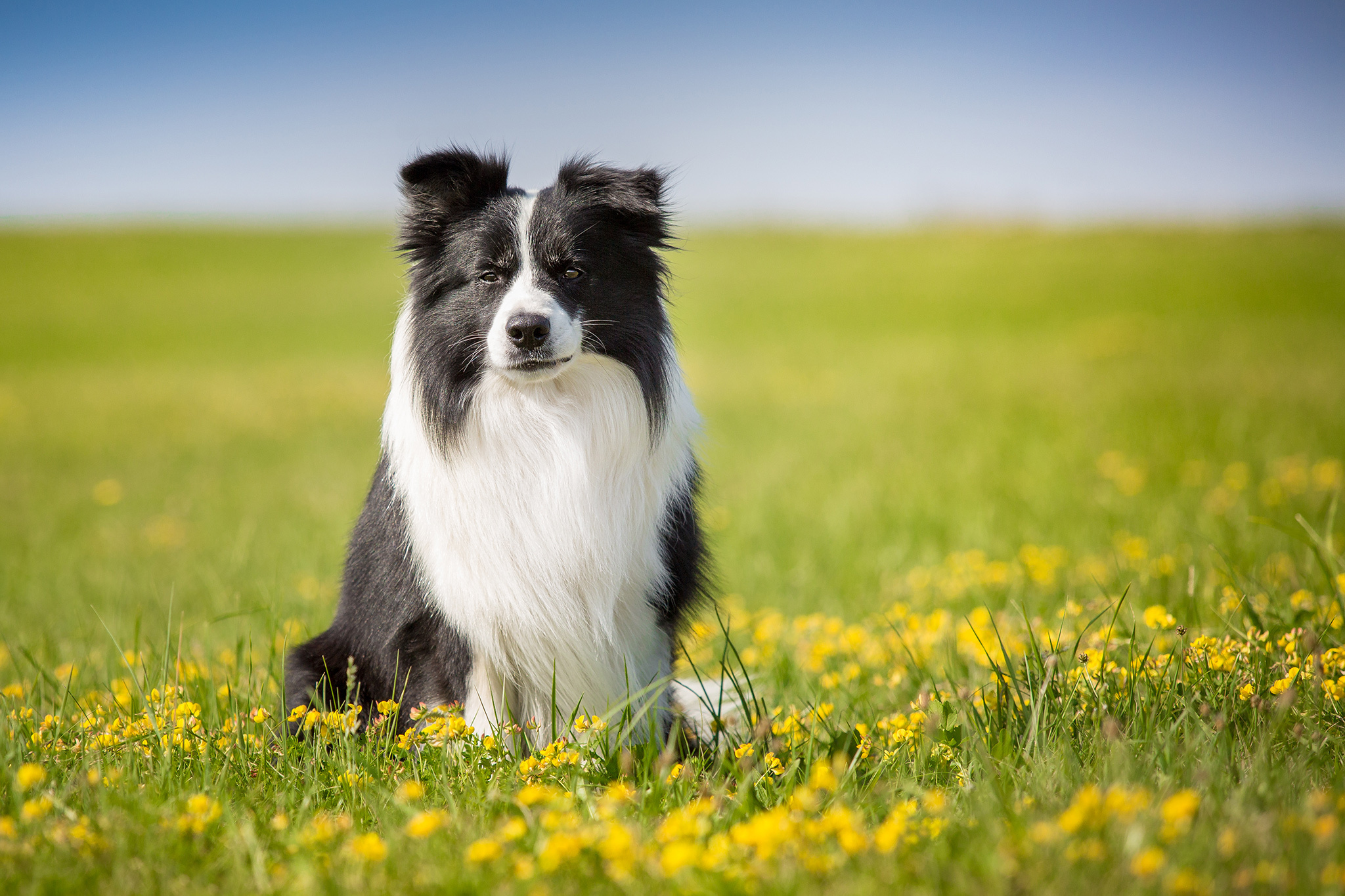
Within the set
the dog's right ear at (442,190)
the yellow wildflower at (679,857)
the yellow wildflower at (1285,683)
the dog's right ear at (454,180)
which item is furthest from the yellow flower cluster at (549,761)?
the yellow wildflower at (1285,683)

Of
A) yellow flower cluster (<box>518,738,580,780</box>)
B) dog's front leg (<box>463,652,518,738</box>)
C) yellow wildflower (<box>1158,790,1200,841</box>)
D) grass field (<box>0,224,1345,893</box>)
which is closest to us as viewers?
yellow wildflower (<box>1158,790,1200,841</box>)

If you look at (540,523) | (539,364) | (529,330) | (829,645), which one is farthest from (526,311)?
(829,645)

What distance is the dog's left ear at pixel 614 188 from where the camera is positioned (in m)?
2.89

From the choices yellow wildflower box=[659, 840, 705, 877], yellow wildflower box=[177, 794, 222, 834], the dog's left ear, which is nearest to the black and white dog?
Answer: the dog's left ear

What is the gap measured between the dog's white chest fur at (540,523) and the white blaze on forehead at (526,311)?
13 cm

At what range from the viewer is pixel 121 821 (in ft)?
6.95

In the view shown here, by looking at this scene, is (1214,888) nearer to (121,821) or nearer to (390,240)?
(121,821)

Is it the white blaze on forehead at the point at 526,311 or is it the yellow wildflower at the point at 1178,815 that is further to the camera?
the white blaze on forehead at the point at 526,311

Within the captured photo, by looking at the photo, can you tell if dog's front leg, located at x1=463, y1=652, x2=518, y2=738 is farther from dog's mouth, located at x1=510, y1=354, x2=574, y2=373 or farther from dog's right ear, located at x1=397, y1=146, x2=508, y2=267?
dog's right ear, located at x1=397, y1=146, x2=508, y2=267

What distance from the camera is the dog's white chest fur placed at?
279 centimetres

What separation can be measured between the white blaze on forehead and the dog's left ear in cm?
19

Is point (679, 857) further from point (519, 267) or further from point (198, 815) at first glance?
point (519, 267)

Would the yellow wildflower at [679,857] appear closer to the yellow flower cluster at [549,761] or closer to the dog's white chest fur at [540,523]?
the yellow flower cluster at [549,761]

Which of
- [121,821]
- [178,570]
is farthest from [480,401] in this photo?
[178,570]
